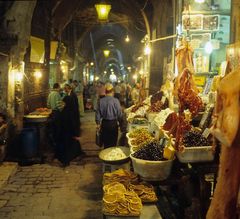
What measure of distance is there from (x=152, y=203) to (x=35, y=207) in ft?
10.6

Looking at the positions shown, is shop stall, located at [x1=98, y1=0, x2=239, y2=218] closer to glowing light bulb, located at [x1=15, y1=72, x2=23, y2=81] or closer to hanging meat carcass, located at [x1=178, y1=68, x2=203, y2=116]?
hanging meat carcass, located at [x1=178, y1=68, x2=203, y2=116]

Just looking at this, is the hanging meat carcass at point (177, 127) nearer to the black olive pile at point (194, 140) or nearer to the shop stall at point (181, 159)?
the shop stall at point (181, 159)

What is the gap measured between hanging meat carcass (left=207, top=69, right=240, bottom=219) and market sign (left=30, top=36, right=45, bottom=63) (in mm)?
11963

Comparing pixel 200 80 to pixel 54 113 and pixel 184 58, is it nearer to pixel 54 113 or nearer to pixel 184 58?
pixel 184 58

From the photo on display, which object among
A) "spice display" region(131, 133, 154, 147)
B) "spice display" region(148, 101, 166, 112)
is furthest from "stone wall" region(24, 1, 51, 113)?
"spice display" region(131, 133, 154, 147)

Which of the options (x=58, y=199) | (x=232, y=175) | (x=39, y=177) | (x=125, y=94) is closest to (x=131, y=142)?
(x=58, y=199)

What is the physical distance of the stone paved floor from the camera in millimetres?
7645

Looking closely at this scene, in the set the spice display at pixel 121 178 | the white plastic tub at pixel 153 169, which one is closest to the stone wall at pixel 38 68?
the spice display at pixel 121 178

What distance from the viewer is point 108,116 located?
10.5 metres

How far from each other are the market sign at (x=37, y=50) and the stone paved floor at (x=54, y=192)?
18.5 ft

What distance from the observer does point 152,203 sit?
6074 millimetres

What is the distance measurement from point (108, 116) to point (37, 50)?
22.1 ft

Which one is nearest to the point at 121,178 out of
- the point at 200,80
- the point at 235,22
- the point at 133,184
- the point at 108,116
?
the point at 133,184

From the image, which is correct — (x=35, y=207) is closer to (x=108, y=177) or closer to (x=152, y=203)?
(x=108, y=177)
